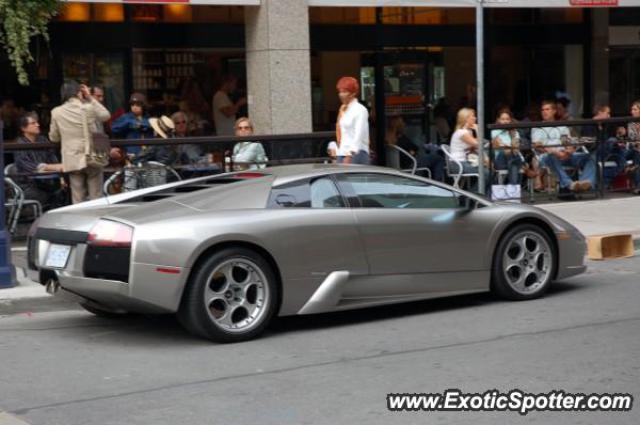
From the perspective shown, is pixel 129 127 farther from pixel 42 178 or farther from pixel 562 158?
pixel 562 158

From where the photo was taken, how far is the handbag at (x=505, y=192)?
625 inches

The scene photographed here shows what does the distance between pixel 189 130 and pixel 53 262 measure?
9.04 meters

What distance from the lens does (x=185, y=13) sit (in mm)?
17750

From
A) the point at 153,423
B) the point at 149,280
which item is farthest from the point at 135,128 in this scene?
the point at 153,423

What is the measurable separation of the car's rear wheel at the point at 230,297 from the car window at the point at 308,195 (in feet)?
2.06

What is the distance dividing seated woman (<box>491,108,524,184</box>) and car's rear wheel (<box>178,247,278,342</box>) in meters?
8.17

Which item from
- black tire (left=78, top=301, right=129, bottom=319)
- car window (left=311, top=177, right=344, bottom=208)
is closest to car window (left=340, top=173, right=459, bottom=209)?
car window (left=311, top=177, right=344, bottom=208)

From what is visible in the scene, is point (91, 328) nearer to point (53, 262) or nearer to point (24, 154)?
point (53, 262)

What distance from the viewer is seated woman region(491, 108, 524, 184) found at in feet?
53.0

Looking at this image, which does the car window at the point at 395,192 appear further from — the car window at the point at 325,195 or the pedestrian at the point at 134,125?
the pedestrian at the point at 134,125

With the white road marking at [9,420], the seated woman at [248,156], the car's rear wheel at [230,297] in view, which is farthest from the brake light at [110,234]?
the seated woman at [248,156]

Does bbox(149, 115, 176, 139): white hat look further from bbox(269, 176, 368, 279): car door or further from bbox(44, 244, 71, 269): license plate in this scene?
bbox(44, 244, 71, 269): license plate

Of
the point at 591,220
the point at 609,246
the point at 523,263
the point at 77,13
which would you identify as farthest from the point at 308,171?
the point at 77,13

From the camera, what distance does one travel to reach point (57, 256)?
868cm
